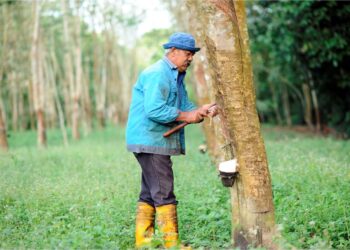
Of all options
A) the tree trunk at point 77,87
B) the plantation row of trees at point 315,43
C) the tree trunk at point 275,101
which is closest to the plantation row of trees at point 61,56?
the tree trunk at point 77,87

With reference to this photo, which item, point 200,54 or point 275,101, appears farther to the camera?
point 275,101

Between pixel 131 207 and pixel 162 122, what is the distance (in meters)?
1.90

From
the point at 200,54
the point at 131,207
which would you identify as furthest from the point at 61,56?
the point at 131,207

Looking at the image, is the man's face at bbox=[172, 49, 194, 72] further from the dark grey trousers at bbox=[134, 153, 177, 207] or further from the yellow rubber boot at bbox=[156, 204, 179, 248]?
the yellow rubber boot at bbox=[156, 204, 179, 248]

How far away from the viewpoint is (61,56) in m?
45.9

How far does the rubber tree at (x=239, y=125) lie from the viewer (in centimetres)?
538

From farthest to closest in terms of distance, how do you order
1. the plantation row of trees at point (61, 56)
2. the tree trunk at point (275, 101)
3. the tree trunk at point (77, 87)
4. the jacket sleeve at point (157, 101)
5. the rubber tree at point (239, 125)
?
1. the tree trunk at point (275, 101)
2. the tree trunk at point (77, 87)
3. the plantation row of trees at point (61, 56)
4. the jacket sleeve at point (157, 101)
5. the rubber tree at point (239, 125)

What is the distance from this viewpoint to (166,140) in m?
5.98

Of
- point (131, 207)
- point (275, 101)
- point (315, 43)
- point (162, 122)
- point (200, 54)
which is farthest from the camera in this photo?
point (275, 101)

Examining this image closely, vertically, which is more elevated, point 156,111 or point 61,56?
point 61,56

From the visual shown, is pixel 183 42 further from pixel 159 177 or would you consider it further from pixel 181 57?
pixel 159 177

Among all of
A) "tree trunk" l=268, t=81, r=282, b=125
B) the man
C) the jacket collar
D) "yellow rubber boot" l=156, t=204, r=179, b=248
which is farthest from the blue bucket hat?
"tree trunk" l=268, t=81, r=282, b=125

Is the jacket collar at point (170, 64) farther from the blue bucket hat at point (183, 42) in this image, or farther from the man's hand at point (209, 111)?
the man's hand at point (209, 111)

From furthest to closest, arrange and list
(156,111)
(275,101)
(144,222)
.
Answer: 1. (275,101)
2. (144,222)
3. (156,111)
